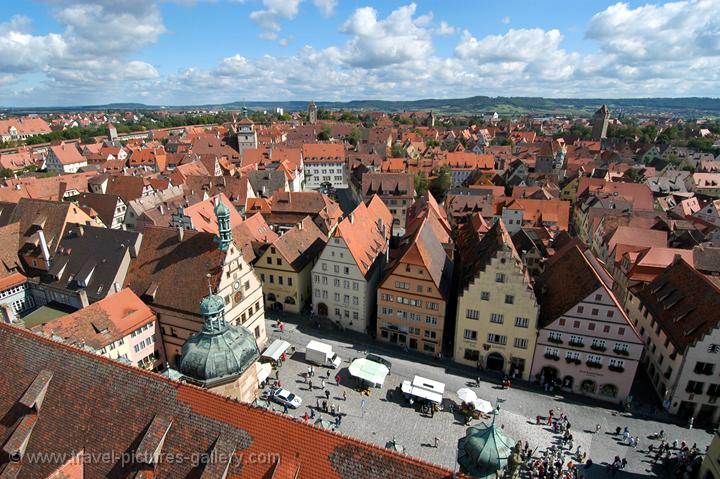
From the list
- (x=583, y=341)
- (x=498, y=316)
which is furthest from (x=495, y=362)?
(x=583, y=341)

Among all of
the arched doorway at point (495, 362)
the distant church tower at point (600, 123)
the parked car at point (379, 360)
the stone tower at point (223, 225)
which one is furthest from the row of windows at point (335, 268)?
the distant church tower at point (600, 123)

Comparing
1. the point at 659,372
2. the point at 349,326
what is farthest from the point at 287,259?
the point at 659,372

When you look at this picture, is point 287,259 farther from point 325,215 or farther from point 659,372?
point 659,372

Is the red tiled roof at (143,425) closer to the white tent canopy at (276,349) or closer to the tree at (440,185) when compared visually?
the white tent canopy at (276,349)

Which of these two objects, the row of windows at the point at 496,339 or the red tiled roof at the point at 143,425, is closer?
the red tiled roof at the point at 143,425

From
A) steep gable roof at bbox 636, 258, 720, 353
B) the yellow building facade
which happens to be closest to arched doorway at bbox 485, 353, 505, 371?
the yellow building facade

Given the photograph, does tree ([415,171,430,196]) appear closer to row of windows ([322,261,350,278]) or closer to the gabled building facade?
the gabled building facade
